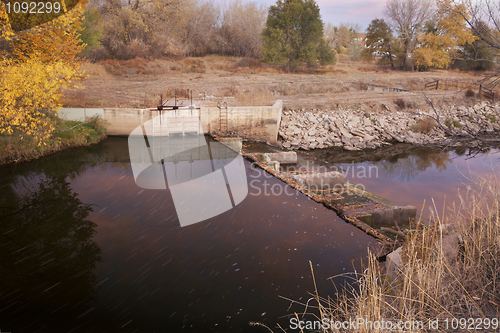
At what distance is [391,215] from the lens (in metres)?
7.59

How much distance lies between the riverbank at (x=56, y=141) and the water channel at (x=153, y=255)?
2.91 ft

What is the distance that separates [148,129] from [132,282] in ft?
32.9

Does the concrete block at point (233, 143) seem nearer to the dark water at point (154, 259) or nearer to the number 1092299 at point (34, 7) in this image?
the dark water at point (154, 259)

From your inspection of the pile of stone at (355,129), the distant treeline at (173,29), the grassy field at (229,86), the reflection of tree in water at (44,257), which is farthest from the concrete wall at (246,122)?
the distant treeline at (173,29)

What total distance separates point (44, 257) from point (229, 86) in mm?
17251

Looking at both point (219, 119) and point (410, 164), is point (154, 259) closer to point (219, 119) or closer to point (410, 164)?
point (219, 119)

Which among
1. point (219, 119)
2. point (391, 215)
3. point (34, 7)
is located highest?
point (34, 7)

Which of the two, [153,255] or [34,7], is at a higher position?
[34,7]

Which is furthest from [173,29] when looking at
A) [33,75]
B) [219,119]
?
[33,75]

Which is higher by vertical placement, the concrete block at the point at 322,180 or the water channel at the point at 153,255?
the concrete block at the point at 322,180

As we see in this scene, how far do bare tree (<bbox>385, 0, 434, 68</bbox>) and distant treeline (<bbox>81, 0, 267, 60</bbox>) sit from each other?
49.7ft

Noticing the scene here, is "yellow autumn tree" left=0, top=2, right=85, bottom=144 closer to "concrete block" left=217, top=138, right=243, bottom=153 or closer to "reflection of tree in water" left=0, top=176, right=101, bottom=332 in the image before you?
"reflection of tree in water" left=0, top=176, right=101, bottom=332

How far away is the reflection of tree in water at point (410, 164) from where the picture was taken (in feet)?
40.9

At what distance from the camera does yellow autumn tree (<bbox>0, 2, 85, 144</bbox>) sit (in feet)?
30.3
